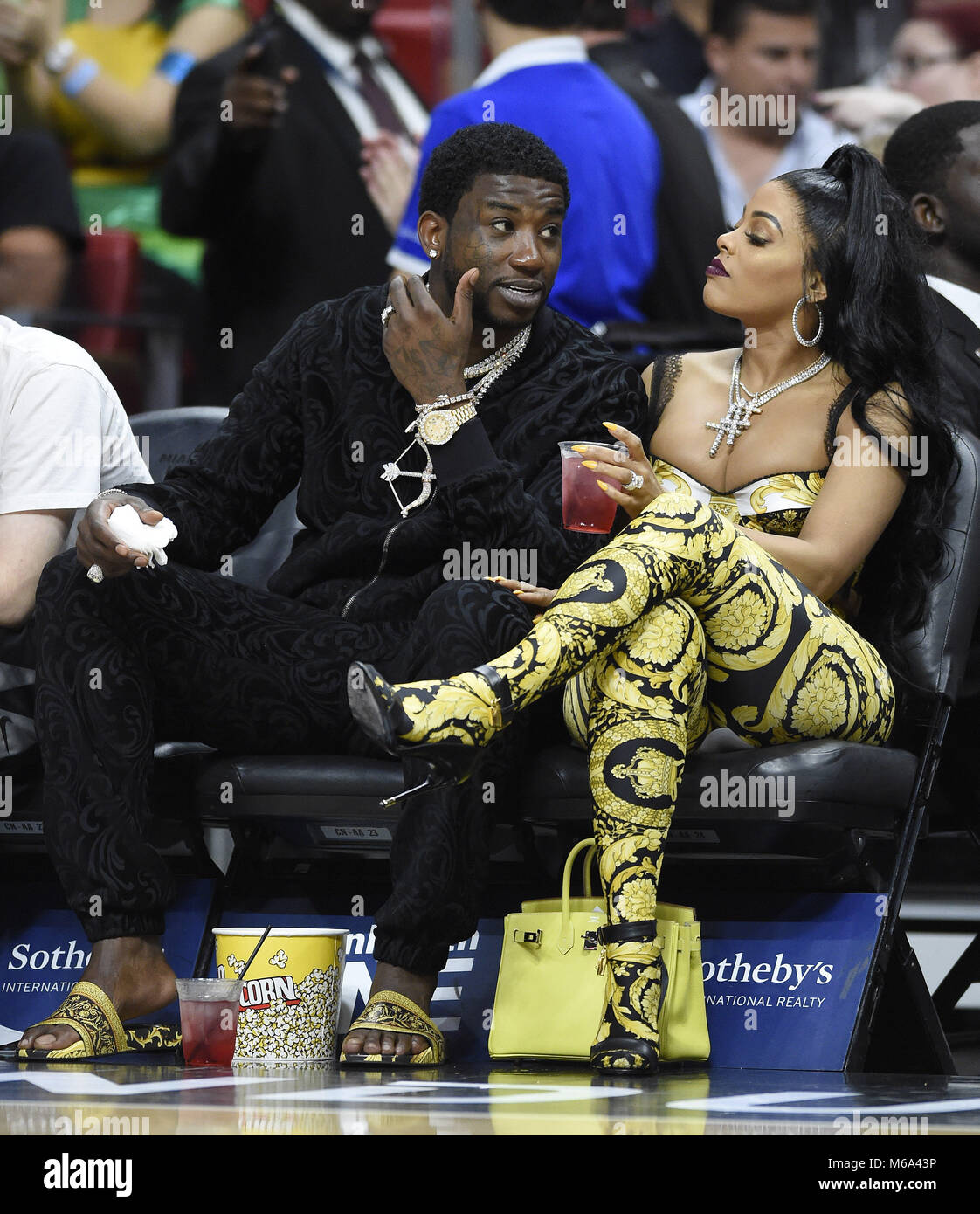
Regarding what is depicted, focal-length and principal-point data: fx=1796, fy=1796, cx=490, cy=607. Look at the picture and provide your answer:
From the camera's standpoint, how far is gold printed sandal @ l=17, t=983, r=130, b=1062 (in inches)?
102

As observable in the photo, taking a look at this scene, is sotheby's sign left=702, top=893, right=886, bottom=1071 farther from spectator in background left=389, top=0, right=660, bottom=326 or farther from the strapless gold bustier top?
spectator in background left=389, top=0, right=660, bottom=326

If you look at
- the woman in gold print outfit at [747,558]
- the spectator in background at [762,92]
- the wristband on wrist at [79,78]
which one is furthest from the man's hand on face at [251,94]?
the woman in gold print outfit at [747,558]

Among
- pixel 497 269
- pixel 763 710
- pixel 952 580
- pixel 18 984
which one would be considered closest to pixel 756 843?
pixel 763 710

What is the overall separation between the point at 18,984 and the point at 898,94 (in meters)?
3.38

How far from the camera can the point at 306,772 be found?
281 cm

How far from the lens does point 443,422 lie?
9.45 ft

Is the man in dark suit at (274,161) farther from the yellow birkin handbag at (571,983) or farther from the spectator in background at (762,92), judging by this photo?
the yellow birkin handbag at (571,983)

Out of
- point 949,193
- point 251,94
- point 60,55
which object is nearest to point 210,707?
point 949,193

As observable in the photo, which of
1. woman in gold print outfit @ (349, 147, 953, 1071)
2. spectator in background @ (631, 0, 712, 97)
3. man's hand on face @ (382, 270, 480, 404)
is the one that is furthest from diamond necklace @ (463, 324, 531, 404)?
spectator in background @ (631, 0, 712, 97)

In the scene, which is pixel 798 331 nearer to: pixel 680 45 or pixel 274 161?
pixel 680 45

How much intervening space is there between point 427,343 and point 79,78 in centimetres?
274

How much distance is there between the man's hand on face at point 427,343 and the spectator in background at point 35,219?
245 cm

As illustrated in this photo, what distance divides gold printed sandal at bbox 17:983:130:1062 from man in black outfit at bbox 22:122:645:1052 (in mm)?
16

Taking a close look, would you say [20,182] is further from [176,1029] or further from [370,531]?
[176,1029]
